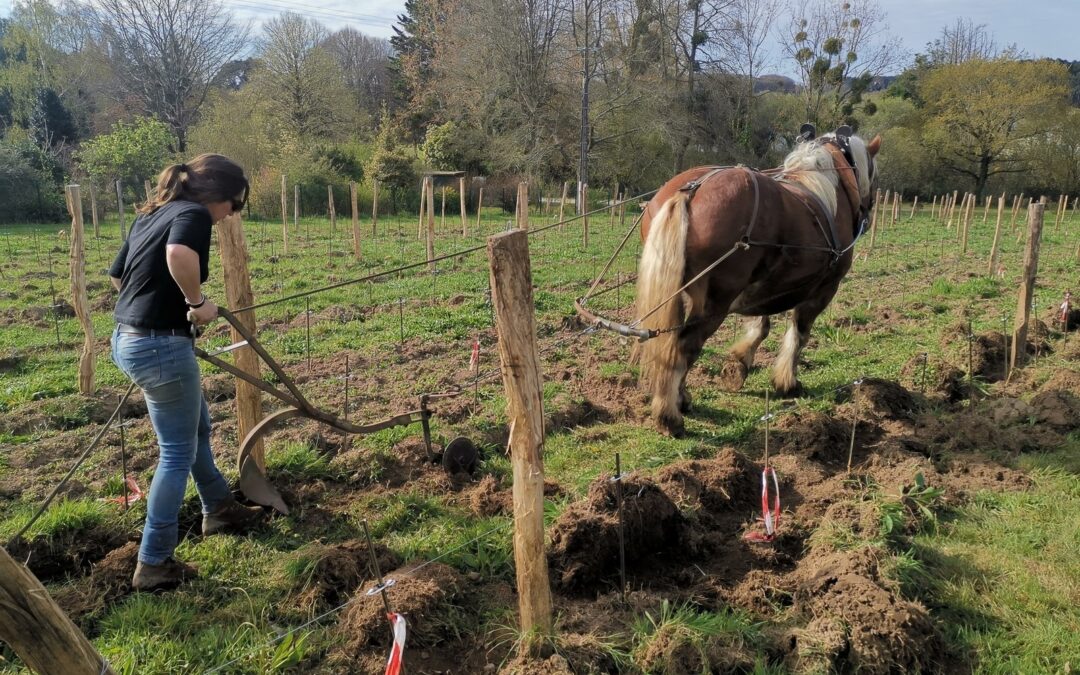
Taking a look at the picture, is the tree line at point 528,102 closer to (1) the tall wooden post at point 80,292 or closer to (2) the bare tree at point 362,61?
(2) the bare tree at point 362,61

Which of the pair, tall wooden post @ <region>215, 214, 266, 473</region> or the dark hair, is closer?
the dark hair

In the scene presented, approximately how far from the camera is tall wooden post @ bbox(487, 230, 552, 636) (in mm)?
2295

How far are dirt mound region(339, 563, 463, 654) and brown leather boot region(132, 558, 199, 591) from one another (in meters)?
0.88

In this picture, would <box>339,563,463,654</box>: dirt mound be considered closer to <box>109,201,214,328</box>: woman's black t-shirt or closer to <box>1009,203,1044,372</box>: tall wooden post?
<box>109,201,214,328</box>: woman's black t-shirt

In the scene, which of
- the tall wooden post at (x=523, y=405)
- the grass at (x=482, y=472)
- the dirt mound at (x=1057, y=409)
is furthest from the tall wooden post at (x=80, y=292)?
the dirt mound at (x=1057, y=409)

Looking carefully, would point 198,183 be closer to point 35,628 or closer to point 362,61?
point 35,628

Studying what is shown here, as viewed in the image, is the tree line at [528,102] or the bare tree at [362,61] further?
the bare tree at [362,61]

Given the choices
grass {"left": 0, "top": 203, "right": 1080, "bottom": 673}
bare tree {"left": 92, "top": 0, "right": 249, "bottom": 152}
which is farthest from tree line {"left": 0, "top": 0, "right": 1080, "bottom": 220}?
grass {"left": 0, "top": 203, "right": 1080, "bottom": 673}

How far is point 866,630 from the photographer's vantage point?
2.47m

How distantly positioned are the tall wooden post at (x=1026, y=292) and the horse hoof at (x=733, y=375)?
2340mm

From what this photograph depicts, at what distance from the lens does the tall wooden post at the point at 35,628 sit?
5.57 feet

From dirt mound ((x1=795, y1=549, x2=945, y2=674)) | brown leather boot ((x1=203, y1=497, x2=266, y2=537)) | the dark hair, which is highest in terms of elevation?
the dark hair

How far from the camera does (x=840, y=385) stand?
5801 mm

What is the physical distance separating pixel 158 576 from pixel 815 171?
508cm
